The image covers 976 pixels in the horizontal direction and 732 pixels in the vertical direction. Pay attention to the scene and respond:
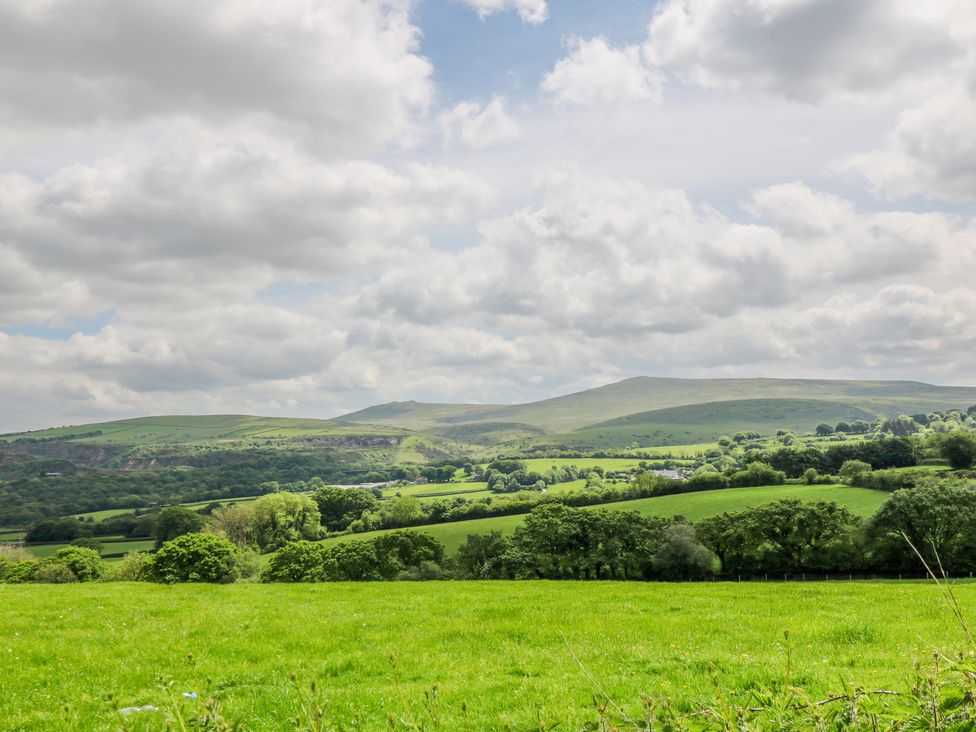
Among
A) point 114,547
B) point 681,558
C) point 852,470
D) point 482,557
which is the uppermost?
point 852,470

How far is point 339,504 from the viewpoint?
505ft

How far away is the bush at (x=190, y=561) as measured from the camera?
6139cm

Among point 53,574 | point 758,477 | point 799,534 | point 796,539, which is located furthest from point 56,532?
point 758,477

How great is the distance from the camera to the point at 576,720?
9.43 m

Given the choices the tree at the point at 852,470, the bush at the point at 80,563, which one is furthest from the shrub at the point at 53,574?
the tree at the point at 852,470

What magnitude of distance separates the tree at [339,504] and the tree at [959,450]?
135206 mm

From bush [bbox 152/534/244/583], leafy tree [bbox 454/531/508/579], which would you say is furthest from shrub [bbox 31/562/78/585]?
leafy tree [bbox 454/531/508/579]

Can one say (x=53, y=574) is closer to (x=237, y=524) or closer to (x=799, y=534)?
(x=237, y=524)

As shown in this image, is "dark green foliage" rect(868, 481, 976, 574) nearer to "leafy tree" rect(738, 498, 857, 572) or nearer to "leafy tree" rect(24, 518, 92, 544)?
"leafy tree" rect(738, 498, 857, 572)

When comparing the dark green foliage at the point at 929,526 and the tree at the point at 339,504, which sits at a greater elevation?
the dark green foliage at the point at 929,526

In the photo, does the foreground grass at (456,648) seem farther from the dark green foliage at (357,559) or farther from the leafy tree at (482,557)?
the dark green foliage at (357,559)

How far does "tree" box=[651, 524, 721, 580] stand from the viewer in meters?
72.5

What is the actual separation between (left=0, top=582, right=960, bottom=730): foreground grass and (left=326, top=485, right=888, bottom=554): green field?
83048mm

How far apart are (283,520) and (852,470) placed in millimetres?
127510
